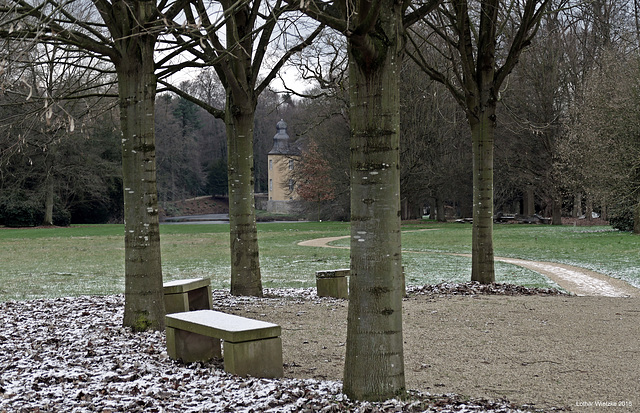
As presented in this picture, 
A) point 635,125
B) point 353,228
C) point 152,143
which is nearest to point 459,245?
point 635,125

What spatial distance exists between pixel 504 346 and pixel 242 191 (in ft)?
16.3

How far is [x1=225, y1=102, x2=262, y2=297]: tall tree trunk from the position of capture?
10086 mm

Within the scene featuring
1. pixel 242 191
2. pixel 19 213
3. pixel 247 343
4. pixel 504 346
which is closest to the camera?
pixel 247 343

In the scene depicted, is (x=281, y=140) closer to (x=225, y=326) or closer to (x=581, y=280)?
(x=581, y=280)

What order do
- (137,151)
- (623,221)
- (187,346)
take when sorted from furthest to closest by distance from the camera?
1. (623,221)
2. (137,151)
3. (187,346)

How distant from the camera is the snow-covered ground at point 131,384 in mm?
4668

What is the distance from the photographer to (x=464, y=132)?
41.9 meters

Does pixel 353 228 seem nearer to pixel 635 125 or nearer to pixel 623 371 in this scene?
pixel 623 371

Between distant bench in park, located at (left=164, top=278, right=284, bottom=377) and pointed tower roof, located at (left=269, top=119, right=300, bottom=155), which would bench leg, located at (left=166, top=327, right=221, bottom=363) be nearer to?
distant bench in park, located at (left=164, top=278, right=284, bottom=377)

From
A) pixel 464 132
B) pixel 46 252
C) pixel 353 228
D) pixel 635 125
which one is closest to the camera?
pixel 353 228

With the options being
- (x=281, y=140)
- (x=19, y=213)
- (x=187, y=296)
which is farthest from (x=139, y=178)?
(x=281, y=140)

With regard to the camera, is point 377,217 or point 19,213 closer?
point 377,217

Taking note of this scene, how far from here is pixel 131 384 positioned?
5410 millimetres

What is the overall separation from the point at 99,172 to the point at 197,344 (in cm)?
4160
